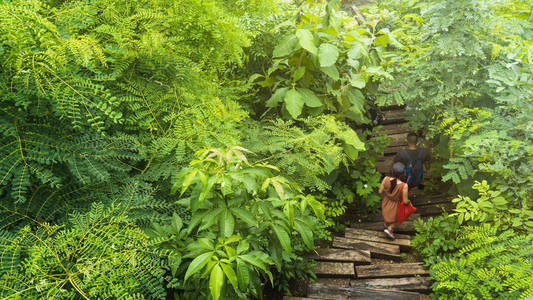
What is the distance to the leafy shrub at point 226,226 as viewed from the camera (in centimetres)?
157

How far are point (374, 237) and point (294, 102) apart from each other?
218 centimetres

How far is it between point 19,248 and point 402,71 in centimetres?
422

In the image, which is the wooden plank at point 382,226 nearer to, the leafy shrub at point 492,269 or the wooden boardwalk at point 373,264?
the wooden boardwalk at point 373,264

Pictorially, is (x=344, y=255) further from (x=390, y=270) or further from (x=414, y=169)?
(x=414, y=169)

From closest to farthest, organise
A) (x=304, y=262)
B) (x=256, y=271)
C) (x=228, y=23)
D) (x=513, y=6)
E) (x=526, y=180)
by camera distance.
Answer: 1. (x=256, y=271)
2. (x=228, y=23)
3. (x=526, y=180)
4. (x=304, y=262)
5. (x=513, y=6)

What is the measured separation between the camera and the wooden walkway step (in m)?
4.14

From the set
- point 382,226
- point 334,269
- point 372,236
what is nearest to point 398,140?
point 382,226

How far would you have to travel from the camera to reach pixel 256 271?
1.92 m

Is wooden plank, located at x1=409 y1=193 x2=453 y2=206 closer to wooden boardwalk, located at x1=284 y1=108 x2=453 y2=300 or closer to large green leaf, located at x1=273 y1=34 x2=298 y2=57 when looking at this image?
wooden boardwalk, located at x1=284 y1=108 x2=453 y2=300

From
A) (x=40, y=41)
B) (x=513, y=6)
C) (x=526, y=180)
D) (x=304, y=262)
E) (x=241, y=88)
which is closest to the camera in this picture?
(x=40, y=41)

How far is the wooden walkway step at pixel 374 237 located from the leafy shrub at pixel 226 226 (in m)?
2.56

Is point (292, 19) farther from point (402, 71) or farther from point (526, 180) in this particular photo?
point (526, 180)

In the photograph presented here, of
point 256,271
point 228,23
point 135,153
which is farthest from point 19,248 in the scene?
point 228,23

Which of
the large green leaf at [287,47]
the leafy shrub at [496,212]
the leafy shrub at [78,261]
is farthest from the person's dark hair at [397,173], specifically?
the leafy shrub at [78,261]
